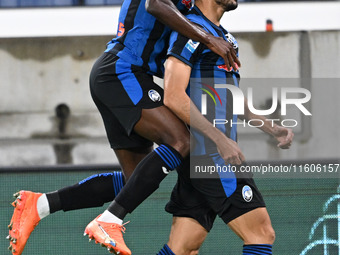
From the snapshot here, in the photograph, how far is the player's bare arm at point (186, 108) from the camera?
2.81 meters

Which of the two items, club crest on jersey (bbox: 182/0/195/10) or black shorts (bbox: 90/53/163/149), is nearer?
black shorts (bbox: 90/53/163/149)

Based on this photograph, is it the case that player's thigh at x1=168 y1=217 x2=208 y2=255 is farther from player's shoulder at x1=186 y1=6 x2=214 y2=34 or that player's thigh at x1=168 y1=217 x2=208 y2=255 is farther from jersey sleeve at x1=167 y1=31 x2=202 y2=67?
player's shoulder at x1=186 y1=6 x2=214 y2=34

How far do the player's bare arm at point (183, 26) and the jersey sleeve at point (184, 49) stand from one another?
0.04m

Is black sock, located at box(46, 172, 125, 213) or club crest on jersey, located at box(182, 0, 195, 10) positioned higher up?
club crest on jersey, located at box(182, 0, 195, 10)

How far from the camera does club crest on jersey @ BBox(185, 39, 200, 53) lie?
285cm

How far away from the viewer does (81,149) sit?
8.98 meters

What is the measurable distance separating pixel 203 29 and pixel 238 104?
1.47 feet

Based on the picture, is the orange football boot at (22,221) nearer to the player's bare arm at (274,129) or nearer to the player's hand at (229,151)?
the player's hand at (229,151)

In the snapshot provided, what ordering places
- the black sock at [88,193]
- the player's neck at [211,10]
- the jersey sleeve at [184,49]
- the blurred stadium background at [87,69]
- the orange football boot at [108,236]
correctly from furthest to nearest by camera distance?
1. the blurred stadium background at [87,69]
2. the black sock at [88,193]
3. the player's neck at [211,10]
4. the jersey sleeve at [184,49]
5. the orange football boot at [108,236]

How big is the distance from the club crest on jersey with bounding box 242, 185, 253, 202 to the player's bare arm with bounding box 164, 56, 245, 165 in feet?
0.47

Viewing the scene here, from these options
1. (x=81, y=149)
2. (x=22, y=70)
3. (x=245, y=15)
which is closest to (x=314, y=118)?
(x=245, y=15)

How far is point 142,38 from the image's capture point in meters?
3.00

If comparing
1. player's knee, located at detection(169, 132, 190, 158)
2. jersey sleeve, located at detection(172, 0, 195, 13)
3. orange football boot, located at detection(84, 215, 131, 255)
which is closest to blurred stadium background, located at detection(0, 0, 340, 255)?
jersey sleeve, located at detection(172, 0, 195, 13)

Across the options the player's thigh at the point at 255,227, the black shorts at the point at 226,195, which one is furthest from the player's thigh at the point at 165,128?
the player's thigh at the point at 255,227
